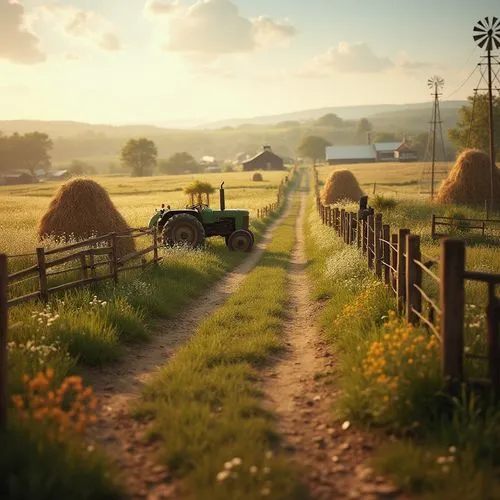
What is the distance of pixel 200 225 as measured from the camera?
18844mm

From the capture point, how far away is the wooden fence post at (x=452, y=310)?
5.24m

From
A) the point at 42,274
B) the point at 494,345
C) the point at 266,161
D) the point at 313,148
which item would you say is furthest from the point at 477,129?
the point at 313,148

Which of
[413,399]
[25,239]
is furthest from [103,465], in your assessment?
[25,239]

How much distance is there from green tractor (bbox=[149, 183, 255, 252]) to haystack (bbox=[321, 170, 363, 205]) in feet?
62.6

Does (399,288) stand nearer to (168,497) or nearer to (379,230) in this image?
(379,230)

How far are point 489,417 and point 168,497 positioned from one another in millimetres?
3084

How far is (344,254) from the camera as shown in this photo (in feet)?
50.7

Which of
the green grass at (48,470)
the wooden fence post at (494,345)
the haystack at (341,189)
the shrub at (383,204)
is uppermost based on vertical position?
the haystack at (341,189)

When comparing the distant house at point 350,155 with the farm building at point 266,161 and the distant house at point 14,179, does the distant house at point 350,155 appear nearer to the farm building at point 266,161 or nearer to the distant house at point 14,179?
the farm building at point 266,161

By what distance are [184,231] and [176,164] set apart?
11023 cm

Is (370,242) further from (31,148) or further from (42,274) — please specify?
(31,148)

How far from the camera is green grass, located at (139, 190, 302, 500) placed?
4328 mm

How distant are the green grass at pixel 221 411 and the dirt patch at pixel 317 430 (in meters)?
0.23

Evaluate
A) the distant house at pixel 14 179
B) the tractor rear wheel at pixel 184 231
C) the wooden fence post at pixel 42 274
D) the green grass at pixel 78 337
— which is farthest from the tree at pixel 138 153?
the wooden fence post at pixel 42 274
